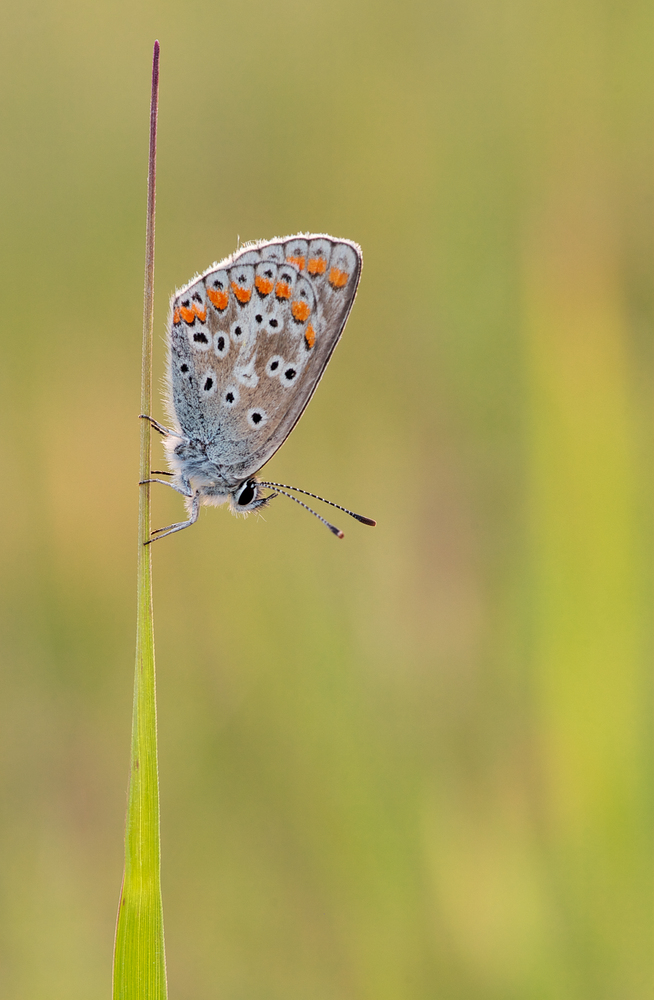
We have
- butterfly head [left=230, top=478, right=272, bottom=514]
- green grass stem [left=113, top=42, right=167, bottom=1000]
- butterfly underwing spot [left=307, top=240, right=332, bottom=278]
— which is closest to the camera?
green grass stem [left=113, top=42, right=167, bottom=1000]

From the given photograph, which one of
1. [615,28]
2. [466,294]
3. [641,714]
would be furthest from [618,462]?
[615,28]

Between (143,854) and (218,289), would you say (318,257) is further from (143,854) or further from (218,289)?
(143,854)

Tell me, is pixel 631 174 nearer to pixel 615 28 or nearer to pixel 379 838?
pixel 615 28

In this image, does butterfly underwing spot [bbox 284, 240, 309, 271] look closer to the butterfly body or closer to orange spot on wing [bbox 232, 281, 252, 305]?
the butterfly body

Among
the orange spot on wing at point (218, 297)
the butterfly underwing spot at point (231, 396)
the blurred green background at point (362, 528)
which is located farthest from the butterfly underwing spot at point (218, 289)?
the blurred green background at point (362, 528)

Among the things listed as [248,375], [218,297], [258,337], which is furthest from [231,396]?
[218,297]

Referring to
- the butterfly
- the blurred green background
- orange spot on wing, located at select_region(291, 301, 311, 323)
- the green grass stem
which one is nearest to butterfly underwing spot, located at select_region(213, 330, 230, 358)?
the butterfly
